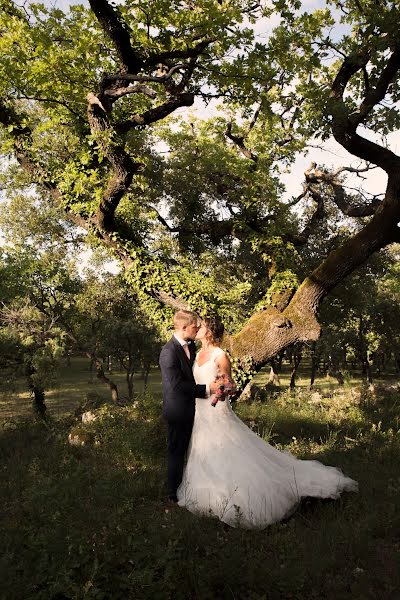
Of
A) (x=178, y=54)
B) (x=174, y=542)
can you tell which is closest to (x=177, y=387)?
(x=174, y=542)

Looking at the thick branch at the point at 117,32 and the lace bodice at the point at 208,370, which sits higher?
the thick branch at the point at 117,32

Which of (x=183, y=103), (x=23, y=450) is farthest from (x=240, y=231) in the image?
(x=23, y=450)

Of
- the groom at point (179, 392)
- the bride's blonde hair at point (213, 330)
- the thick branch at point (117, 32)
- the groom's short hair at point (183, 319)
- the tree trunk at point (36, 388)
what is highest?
the thick branch at point (117, 32)

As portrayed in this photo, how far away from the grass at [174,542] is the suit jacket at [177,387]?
1.16 m

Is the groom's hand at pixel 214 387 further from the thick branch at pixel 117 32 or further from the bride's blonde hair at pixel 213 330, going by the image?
the thick branch at pixel 117 32

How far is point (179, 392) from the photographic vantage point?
5336mm

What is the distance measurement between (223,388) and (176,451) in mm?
1101

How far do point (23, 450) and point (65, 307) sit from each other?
17.0 m

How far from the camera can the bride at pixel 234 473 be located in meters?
4.70

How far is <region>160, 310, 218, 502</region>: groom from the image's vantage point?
5352 mm

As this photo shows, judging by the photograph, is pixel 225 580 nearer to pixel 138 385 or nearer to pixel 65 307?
pixel 65 307

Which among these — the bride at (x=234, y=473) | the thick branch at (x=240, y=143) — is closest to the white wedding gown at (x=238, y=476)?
the bride at (x=234, y=473)

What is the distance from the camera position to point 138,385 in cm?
4988

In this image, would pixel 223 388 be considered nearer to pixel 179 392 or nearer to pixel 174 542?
pixel 179 392
